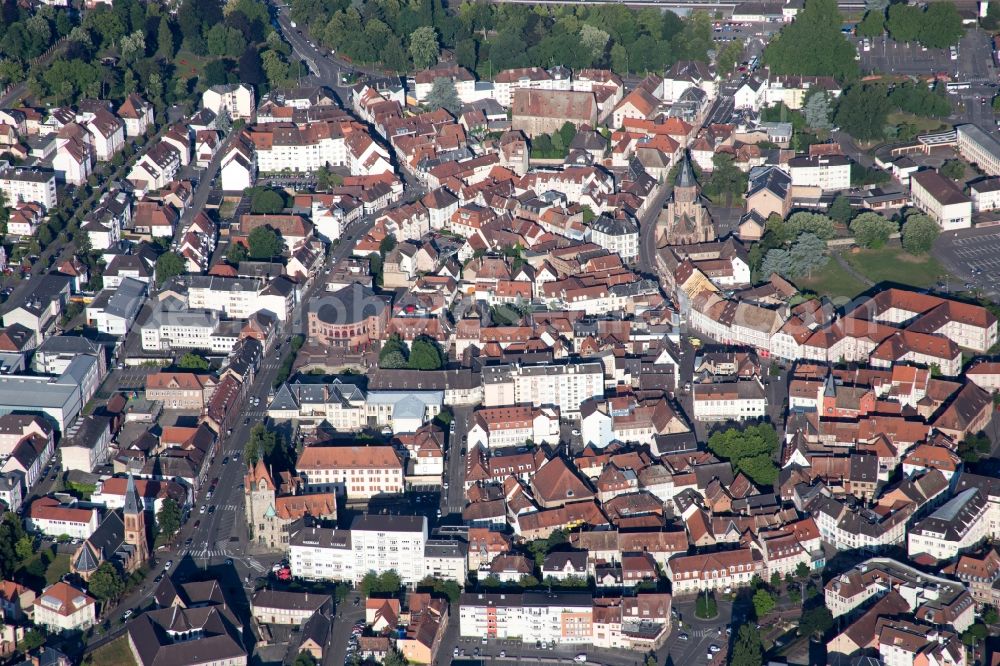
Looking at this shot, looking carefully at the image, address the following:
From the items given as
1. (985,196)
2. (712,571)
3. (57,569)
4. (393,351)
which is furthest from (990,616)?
(57,569)

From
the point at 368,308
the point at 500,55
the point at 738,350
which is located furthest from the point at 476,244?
the point at 500,55

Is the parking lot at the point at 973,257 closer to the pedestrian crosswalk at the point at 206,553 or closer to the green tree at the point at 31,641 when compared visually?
the pedestrian crosswalk at the point at 206,553

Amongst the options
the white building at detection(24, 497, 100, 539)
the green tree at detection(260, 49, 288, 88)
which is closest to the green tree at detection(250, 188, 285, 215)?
the green tree at detection(260, 49, 288, 88)

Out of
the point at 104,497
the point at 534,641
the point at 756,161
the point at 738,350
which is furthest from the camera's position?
the point at 756,161

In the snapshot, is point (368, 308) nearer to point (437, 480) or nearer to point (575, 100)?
point (437, 480)

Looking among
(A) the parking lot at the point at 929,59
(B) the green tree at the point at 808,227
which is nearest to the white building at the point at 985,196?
(B) the green tree at the point at 808,227

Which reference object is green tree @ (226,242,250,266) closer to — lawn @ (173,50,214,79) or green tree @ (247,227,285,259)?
green tree @ (247,227,285,259)
